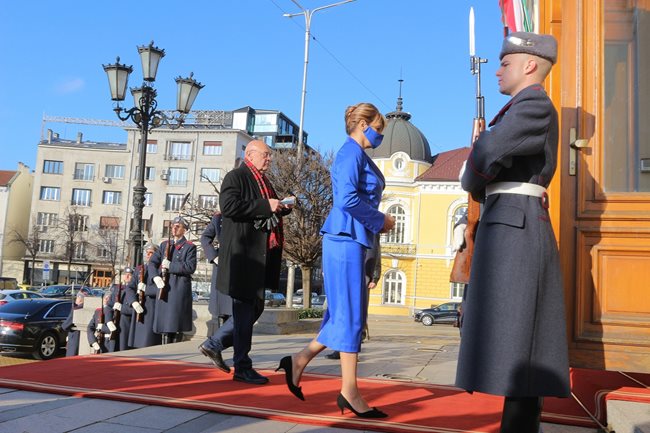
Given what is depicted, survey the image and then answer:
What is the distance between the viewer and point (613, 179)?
11.9 feet

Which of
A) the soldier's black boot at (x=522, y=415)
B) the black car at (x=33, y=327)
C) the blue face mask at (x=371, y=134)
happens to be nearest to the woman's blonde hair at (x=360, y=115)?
the blue face mask at (x=371, y=134)

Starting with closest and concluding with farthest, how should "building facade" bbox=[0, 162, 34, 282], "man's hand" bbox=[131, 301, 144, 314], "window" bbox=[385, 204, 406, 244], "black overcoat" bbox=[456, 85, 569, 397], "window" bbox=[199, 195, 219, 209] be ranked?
1. "black overcoat" bbox=[456, 85, 569, 397]
2. "man's hand" bbox=[131, 301, 144, 314]
3. "window" bbox=[199, 195, 219, 209]
4. "window" bbox=[385, 204, 406, 244]
5. "building facade" bbox=[0, 162, 34, 282]

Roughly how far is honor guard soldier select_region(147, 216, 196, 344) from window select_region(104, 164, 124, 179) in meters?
62.3

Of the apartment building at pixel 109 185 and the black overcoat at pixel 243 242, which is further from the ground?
the apartment building at pixel 109 185

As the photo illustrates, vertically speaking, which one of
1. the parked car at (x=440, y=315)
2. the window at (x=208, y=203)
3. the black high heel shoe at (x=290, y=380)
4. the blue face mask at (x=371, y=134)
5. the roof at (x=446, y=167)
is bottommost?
the parked car at (x=440, y=315)

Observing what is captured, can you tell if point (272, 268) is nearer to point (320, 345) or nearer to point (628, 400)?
point (320, 345)

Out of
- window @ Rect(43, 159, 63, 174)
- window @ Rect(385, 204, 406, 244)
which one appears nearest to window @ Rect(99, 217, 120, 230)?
window @ Rect(43, 159, 63, 174)

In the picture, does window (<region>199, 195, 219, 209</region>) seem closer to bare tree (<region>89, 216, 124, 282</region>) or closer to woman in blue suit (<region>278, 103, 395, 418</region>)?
bare tree (<region>89, 216, 124, 282</region>)

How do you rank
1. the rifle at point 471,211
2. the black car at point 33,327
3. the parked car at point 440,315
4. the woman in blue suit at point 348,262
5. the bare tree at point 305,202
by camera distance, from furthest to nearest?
the parked car at point 440,315 → the bare tree at point 305,202 → the black car at point 33,327 → the rifle at point 471,211 → the woman in blue suit at point 348,262

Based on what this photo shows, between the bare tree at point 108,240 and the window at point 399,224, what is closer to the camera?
the window at point 399,224

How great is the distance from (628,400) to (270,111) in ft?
265

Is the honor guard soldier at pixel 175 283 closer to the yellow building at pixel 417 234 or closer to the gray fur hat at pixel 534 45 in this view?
the gray fur hat at pixel 534 45

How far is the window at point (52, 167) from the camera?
2648 inches

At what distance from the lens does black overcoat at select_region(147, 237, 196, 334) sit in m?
8.00
